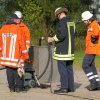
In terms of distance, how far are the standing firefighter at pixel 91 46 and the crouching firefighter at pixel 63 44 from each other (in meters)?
0.47

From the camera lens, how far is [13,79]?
36.8ft

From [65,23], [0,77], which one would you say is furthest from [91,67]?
[0,77]

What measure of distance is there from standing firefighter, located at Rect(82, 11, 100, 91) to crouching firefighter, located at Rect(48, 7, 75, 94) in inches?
18.4

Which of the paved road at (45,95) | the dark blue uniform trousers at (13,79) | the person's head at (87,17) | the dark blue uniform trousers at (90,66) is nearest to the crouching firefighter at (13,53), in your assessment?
the dark blue uniform trousers at (13,79)

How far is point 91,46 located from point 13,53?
170cm

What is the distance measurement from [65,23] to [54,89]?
62.6 inches

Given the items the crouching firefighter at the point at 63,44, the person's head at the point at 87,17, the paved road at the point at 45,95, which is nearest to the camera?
the paved road at the point at 45,95

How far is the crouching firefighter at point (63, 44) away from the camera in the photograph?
10.9 metres

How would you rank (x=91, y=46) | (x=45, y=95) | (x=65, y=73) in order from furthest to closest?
(x=91, y=46) → (x=65, y=73) → (x=45, y=95)

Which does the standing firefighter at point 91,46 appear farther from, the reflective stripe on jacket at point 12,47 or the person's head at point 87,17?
the reflective stripe on jacket at point 12,47

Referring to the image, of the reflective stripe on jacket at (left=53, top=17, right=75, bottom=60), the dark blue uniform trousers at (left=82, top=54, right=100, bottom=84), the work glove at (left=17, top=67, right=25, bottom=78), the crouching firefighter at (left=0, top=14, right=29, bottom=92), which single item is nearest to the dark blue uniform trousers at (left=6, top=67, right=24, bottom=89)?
the crouching firefighter at (left=0, top=14, right=29, bottom=92)

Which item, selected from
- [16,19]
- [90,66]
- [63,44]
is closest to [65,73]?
[63,44]

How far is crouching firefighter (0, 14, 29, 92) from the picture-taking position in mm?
11016

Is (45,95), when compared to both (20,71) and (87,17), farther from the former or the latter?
(87,17)
